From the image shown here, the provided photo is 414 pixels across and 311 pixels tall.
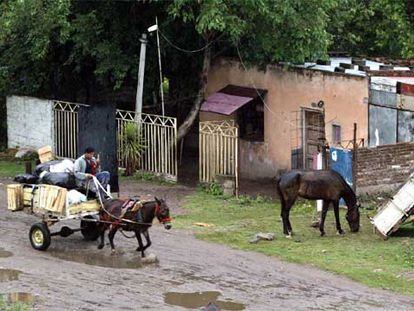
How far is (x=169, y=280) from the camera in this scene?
14.2 metres

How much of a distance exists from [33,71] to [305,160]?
936 centimetres

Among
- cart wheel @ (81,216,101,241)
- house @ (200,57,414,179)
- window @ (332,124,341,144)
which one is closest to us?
cart wheel @ (81,216,101,241)

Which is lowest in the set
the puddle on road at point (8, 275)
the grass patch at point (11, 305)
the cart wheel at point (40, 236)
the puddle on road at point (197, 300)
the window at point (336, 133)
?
the puddle on road at point (197, 300)

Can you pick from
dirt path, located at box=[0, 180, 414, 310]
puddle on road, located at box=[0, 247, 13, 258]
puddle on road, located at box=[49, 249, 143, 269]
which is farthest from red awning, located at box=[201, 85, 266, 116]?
puddle on road, located at box=[0, 247, 13, 258]

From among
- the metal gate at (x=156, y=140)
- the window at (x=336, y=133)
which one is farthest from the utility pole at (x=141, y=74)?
the window at (x=336, y=133)

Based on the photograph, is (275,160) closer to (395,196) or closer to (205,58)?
(205,58)

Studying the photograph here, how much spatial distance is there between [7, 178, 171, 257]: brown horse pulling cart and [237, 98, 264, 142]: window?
31.3 ft

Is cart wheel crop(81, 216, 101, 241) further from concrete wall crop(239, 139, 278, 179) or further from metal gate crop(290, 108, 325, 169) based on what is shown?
concrete wall crop(239, 139, 278, 179)

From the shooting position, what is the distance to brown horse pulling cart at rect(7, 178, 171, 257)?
15164mm

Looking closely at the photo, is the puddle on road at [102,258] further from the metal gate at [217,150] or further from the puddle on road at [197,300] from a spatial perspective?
the metal gate at [217,150]

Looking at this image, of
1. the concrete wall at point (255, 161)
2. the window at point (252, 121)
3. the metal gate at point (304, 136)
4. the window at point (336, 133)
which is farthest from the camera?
the window at point (252, 121)

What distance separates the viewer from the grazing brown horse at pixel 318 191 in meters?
17.2

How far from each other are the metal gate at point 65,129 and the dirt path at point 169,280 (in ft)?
28.1

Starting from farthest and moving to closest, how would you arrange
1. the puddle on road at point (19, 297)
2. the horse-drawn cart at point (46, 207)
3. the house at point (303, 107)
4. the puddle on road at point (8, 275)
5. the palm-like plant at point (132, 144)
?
the palm-like plant at point (132, 144), the house at point (303, 107), the horse-drawn cart at point (46, 207), the puddle on road at point (8, 275), the puddle on road at point (19, 297)
